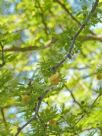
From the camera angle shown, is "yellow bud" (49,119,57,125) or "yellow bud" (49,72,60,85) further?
"yellow bud" (49,119,57,125)

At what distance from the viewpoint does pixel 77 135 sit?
1562mm

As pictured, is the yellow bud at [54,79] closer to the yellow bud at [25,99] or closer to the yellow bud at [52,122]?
the yellow bud at [25,99]

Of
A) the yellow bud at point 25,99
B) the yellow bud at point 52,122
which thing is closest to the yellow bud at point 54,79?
the yellow bud at point 25,99

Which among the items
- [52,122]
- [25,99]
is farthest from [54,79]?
[52,122]

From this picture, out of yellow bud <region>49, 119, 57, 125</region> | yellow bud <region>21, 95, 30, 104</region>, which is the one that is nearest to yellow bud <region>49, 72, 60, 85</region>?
yellow bud <region>21, 95, 30, 104</region>

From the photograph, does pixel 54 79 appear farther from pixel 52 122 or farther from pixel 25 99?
A: pixel 52 122

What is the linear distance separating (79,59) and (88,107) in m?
2.23

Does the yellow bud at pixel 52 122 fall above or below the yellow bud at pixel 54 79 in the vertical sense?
below

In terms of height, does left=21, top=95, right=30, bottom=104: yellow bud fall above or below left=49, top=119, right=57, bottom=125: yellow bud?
above

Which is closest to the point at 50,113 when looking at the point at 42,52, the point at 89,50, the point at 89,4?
the point at 89,4

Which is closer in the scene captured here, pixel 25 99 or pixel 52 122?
pixel 25 99

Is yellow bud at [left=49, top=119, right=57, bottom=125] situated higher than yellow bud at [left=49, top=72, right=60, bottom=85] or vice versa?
yellow bud at [left=49, top=72, right=60, bottom=85]

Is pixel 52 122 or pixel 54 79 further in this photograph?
pixel 52 122

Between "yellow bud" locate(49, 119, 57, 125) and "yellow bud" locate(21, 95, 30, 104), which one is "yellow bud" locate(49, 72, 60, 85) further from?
"yellow bud" locate(49, 119, 57, 125)
